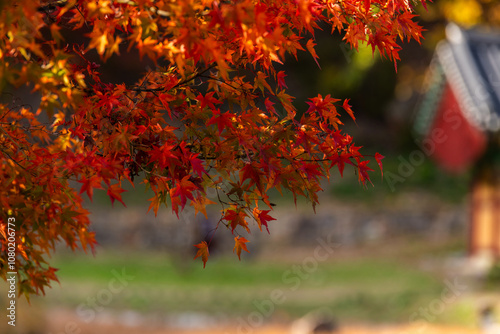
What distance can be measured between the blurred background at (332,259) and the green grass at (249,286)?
0.14ft

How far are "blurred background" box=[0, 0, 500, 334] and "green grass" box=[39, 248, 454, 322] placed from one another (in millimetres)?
43

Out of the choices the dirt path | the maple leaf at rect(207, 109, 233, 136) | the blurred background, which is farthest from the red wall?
the maple leaf at rect(207, 109, 233, 136)

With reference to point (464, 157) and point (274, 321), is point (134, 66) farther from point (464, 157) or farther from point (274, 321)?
point (274, 321)

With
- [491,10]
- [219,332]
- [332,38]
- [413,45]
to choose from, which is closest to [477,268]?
[219,332]

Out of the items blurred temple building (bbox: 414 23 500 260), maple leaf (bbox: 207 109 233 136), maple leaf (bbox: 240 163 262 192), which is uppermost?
blurred temple building (bbox: 414 23 500 260)

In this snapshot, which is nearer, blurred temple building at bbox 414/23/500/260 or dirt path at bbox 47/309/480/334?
dirt path at bbox 47/309/480/334

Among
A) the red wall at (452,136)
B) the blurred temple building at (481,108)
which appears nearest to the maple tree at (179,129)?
the blurred temple building at (481,108)

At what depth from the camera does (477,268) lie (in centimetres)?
1273

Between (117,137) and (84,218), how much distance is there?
1022 mm

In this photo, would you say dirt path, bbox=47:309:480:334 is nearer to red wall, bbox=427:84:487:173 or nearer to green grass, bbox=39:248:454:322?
green grass, bbox=39:248:454:322

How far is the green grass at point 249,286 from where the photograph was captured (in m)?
11.2

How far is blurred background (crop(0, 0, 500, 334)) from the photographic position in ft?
33.4

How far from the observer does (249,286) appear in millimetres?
13477

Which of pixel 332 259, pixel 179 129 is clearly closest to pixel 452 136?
pixel 332 259
